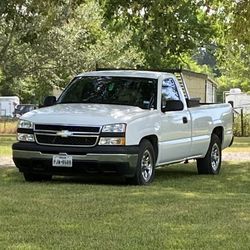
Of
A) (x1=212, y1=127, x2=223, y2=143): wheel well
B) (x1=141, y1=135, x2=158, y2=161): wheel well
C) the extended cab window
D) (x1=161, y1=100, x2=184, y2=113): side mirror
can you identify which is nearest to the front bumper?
(x1=141, y1=135, x2=158, y2=161): wheel well

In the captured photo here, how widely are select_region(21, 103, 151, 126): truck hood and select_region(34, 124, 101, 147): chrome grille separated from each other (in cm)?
8

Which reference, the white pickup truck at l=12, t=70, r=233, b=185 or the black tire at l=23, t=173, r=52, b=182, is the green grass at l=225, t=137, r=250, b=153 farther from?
the black tire at l=23, t=173, r=52, b=182

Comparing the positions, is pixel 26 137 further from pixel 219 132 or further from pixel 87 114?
pixel 219 132

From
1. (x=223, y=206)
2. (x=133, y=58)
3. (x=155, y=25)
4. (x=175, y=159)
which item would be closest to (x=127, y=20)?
(x=155, y=25)

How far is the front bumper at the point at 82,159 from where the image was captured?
1075 cm

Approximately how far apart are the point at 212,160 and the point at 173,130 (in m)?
2.21

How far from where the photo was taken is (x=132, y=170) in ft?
35.8

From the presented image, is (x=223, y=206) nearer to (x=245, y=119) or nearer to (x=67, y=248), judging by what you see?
(x=67, y=248)

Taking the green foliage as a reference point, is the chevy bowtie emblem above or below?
below

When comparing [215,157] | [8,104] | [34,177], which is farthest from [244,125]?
[8,104]

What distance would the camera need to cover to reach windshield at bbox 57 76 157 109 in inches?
466

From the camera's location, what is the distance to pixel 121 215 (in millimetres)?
7844

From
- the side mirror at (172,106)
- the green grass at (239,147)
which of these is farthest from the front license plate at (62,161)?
the green grass at (239,147)

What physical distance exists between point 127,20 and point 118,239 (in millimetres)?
14163
